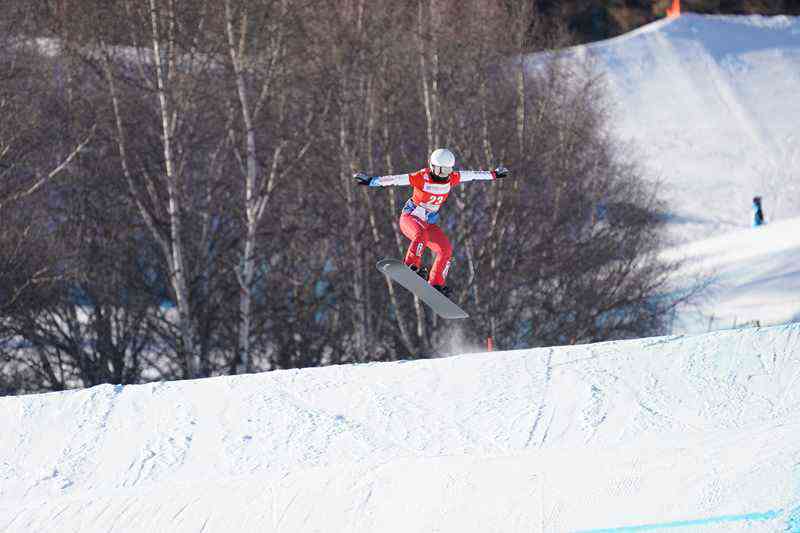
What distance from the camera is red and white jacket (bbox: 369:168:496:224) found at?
31.8 feet

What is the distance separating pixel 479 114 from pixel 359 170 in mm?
2420

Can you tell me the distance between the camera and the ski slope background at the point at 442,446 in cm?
837

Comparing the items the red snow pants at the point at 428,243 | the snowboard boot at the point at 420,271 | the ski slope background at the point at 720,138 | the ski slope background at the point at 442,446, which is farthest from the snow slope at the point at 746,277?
the red snow pants at the point at 428,243

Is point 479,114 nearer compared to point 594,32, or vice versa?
point 479,114

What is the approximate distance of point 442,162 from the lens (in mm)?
9531

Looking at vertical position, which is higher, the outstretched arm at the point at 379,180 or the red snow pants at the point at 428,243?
the outstretched arm at the point at 379,180

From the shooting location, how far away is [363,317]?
60.4 ft

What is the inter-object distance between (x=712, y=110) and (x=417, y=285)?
3314 cm

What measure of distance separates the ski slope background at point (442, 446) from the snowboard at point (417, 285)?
52 centimetres

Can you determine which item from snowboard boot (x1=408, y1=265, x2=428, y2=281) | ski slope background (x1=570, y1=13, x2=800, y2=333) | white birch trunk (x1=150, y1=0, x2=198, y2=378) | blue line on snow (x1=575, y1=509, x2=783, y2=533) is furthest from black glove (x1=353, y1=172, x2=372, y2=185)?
ski slope background (x1=570, y1=13, x2=800, y2=333)

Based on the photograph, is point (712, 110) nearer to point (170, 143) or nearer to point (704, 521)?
point (170, 143)

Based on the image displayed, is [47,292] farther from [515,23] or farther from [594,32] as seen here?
[594,32]

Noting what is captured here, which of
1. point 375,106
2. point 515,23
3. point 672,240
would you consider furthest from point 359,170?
point 672,240

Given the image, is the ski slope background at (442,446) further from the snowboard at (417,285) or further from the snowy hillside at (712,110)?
the snowy hillside at (712,110)
